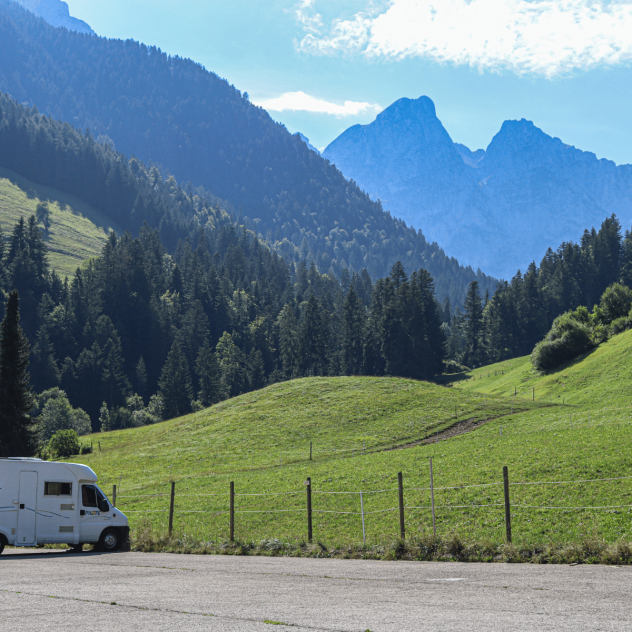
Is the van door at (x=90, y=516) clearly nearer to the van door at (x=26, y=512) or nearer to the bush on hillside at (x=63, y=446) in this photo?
the van door at (x=26, y=512)

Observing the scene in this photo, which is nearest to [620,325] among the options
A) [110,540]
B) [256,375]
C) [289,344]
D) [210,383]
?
[289,344]

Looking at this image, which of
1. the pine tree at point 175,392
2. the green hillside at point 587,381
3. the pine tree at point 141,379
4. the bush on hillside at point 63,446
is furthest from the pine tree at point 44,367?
the green hillside at point 587,381

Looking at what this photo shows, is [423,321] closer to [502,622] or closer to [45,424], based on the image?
[45,424]

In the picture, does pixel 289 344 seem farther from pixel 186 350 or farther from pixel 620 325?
pixel 620 325

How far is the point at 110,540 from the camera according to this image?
83.7 ft

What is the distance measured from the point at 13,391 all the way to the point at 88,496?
42.7 metres

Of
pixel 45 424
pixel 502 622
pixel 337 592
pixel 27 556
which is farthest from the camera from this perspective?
pixel 45 424

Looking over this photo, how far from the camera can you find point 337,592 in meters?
12.2

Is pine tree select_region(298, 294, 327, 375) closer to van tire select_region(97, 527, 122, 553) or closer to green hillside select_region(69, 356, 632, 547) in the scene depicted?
green hillside select_region(69, 356, 632, 547)

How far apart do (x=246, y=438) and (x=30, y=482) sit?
45.8 metres

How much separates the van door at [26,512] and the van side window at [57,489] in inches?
19.2

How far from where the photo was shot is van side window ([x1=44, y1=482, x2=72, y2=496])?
2423 cm

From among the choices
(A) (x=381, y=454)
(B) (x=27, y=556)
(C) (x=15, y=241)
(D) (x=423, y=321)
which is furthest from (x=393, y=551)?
(C) (x=15, y=241)

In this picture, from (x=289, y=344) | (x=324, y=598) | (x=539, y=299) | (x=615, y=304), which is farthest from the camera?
(x=539, y=299)
